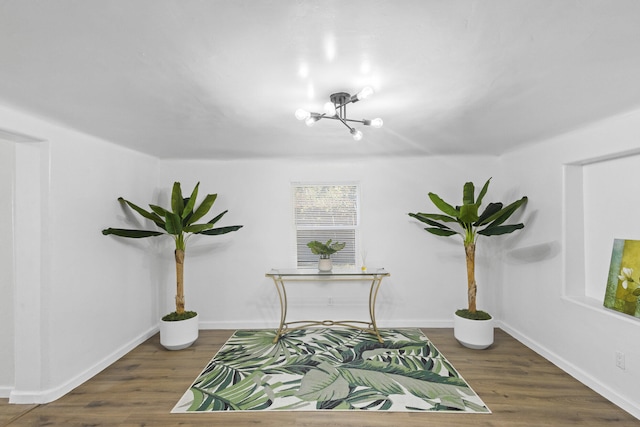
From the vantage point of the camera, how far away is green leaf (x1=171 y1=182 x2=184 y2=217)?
349 cm

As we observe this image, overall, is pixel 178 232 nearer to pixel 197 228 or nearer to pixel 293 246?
pixel 197 228

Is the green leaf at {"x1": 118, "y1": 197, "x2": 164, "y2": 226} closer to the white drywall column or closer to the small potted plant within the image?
the white drywall column

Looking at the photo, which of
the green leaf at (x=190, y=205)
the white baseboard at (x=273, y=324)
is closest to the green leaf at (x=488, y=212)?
the white baseboard at (x=273, y=324)

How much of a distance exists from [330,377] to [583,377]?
2311 millimetres

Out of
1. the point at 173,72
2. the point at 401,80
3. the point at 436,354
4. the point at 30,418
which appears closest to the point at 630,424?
the point at 436,354

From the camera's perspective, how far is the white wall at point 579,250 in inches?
99.1

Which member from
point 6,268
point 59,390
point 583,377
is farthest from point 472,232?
point 6,268

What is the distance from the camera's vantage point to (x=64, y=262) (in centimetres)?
275

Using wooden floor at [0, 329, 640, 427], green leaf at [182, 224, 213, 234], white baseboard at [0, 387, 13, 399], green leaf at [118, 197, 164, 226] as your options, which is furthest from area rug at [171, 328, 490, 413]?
green leaf at [118, 197, 164, 226]

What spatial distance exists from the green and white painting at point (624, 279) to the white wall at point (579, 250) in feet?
0.26

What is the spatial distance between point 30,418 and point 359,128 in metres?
3.63

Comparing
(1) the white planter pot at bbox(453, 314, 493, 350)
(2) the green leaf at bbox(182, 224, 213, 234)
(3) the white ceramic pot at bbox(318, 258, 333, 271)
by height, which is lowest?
(1) the white planter pot at bbox(453, 314, 493, 350)

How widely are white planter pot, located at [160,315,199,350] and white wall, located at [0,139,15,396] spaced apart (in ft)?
4.03

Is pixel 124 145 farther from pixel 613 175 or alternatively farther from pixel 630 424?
pixel 630 424
